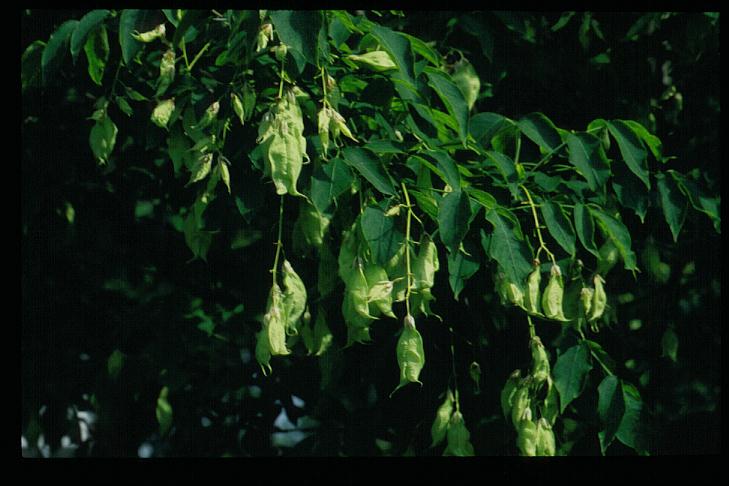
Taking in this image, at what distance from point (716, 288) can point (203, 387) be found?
53.4 inches

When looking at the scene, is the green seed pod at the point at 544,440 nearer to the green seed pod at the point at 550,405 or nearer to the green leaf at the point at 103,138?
the green seed pod at the point at 550,405

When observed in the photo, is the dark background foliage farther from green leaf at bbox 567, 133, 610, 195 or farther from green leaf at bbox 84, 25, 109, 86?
green leaf at bbox 567, 133, 610, 195

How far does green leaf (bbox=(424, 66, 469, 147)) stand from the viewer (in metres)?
1.52

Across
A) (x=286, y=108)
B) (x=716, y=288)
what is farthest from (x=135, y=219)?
(x=716, y=288)

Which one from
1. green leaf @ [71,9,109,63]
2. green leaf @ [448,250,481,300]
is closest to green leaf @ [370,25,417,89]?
green leaf @ [448,250,481,300]

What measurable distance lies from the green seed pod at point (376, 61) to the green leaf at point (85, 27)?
46 centimetres

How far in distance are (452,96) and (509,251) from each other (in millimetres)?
289

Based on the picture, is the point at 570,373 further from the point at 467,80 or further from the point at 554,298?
the point at 467,80

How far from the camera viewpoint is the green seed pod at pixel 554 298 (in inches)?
60.9

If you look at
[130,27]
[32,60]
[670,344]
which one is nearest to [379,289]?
[130,27]

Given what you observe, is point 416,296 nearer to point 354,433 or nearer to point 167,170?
point 354,433

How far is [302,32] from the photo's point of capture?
1351 millimetres

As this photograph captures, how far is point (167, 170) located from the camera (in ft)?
6.95

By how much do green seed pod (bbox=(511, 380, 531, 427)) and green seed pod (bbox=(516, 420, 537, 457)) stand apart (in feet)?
0.04
